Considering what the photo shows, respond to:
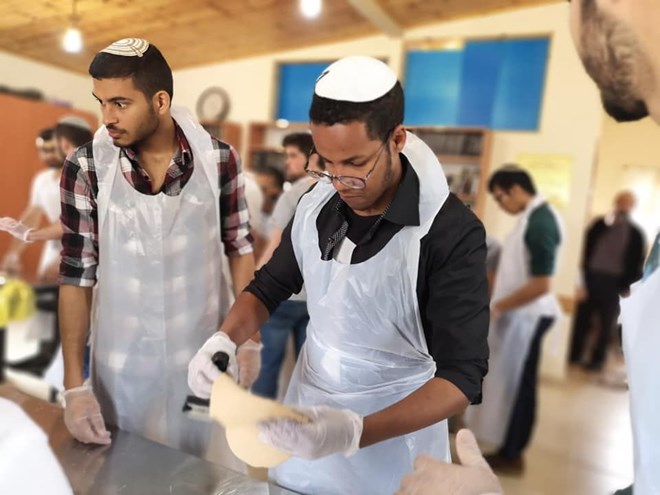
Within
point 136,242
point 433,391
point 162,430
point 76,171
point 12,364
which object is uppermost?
point 76,171

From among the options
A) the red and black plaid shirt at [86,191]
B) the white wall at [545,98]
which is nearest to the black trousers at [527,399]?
the white wall at [545,98]

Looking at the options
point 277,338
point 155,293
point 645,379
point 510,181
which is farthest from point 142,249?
point 510,181

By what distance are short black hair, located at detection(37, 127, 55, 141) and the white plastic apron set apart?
1035 mm

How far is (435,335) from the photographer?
0.75m

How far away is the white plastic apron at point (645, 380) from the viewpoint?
0.49 m

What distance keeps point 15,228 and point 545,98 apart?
9.50 ft

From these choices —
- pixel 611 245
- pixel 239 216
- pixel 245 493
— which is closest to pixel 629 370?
pixel 245 493

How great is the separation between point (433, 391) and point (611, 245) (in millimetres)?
2064

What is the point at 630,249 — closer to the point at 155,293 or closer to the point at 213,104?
the point at 213,104

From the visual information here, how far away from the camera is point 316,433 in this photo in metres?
0.63

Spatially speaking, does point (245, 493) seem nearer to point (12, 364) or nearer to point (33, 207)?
point (33, 207)

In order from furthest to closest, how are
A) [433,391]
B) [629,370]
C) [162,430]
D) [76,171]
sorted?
[162,430]
[76,171]
[433,391]
[629,370]

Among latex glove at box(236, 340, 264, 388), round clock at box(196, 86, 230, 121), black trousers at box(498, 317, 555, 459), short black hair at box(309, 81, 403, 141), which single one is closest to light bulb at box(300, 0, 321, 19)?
round clock at box(196, 86, 230, 121)

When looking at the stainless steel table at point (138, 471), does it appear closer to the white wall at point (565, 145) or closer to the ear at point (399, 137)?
the ear at point (399, 137)
